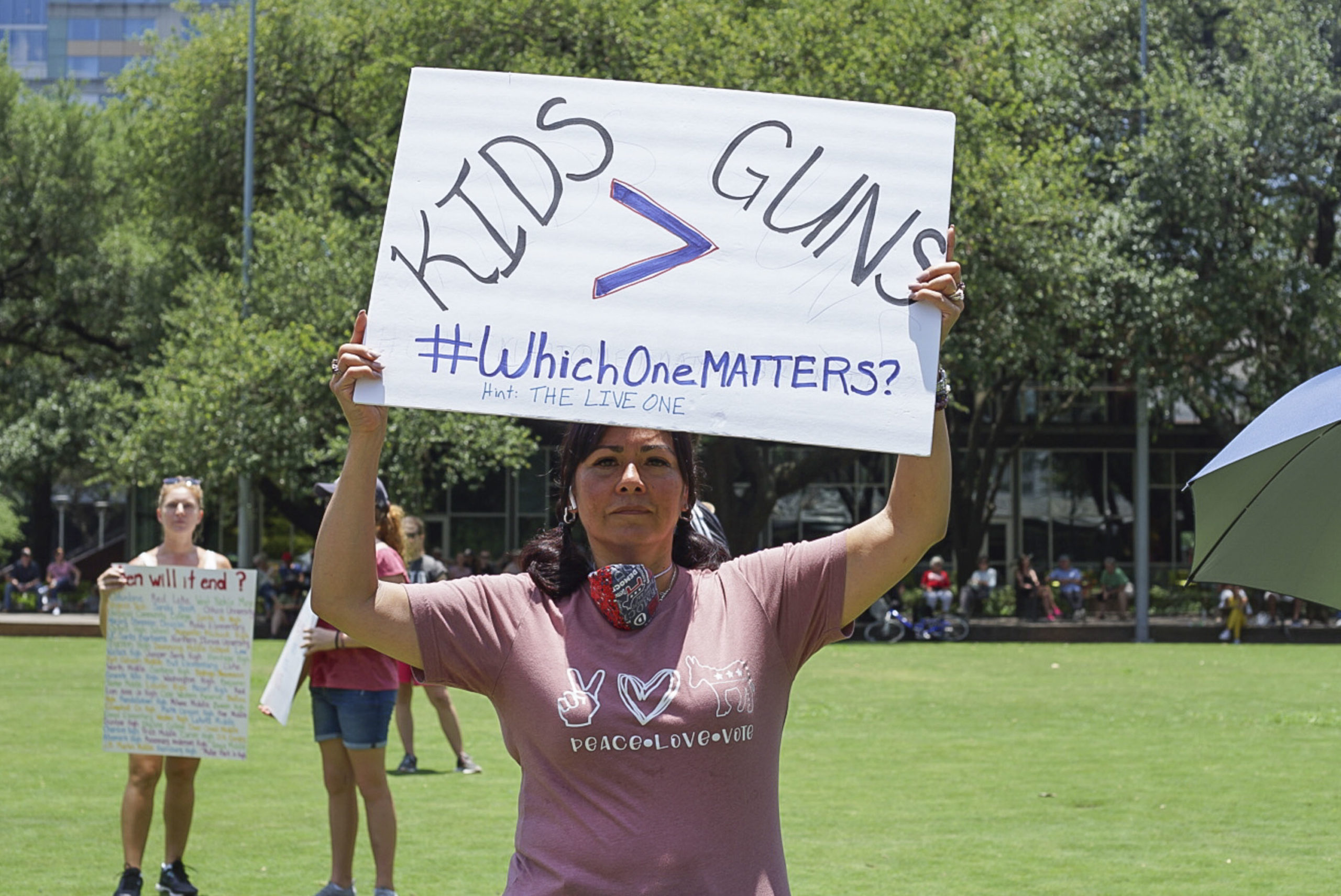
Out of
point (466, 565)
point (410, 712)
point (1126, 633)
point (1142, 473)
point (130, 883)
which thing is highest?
point (1142, 473)

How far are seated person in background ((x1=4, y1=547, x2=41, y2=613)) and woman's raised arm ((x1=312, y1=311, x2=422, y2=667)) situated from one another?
34246 millimetres

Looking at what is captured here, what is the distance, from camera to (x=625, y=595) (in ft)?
9.39

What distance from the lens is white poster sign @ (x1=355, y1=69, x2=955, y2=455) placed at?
2996 mm

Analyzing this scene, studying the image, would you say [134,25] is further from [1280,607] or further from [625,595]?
[625,595]

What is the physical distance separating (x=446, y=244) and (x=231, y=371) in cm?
2600

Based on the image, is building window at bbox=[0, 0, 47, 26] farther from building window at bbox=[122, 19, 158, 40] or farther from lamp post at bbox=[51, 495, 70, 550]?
lamp post at bbox=[51, 495, 70, 550]

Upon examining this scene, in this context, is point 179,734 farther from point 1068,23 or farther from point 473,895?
point 1068,23

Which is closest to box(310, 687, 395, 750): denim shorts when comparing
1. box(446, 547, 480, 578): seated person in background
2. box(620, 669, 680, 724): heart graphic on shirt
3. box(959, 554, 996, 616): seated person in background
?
box(620, 669, 680, 724): heart graphic on shirt

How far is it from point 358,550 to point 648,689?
23.0 inches

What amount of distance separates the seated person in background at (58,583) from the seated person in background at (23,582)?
269 millimetres

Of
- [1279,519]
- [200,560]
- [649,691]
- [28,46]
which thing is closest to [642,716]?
[649,691]

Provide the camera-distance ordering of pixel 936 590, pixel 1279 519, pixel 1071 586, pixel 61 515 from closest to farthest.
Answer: pixel 1279 519 → pixel 936 590 → pixel 1071 586 → pixel 61 515

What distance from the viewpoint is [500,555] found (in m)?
42.8

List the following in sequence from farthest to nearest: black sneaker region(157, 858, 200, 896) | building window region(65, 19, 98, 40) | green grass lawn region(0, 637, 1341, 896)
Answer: building window region(65, 19, 98, 40)
green grass lawn region(0, 637, 1341, 896)
black sneaker region(157, 858, 200, 896)
